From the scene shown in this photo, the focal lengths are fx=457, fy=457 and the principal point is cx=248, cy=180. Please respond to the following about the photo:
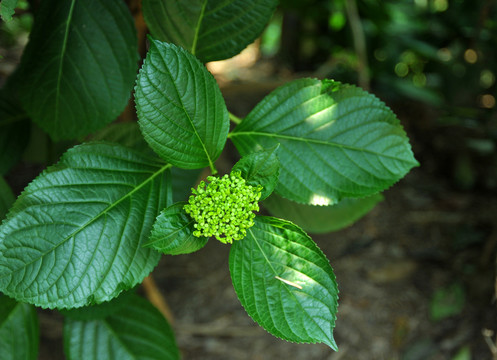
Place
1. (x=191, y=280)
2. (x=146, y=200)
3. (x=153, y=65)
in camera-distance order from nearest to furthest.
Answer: (x=153, y=65), (x=146, y=200), (x=191, y=280)

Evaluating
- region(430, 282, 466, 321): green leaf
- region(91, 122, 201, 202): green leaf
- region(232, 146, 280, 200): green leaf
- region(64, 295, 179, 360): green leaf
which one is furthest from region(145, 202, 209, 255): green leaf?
region(430, 282, 466, 321): green leaf

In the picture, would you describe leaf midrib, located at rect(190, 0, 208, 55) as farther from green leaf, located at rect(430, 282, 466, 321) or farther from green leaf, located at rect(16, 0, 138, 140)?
green leaf, located at rect(430, 282, 466, 321)

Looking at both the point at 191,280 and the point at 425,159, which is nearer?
the point at 191,280

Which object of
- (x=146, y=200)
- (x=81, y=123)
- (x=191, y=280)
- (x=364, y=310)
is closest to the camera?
(x=146, y=200)

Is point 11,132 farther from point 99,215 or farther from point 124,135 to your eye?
point 99,215

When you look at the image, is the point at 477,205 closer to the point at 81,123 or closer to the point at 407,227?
the point at 407,227

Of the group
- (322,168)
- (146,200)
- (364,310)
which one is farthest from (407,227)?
(146,200)

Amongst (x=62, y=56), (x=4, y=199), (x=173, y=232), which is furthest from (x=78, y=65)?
(x=173, y=232)

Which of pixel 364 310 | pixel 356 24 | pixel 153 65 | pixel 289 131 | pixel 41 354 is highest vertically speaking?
pixel 153 65
